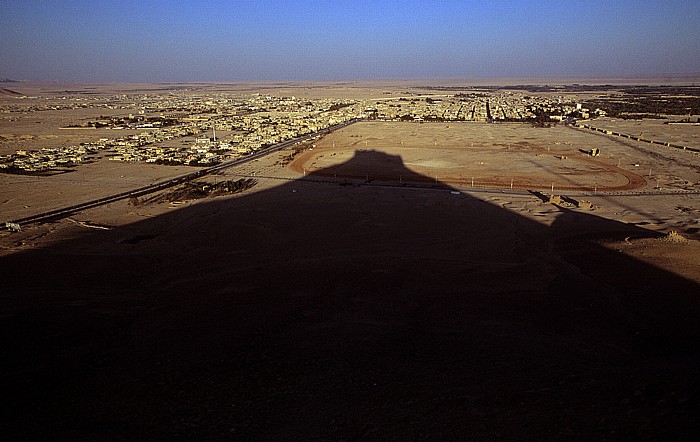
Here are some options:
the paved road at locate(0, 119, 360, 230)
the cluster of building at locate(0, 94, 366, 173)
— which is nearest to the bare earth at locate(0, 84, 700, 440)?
the paved road at locate(0, 119, 360, 230)

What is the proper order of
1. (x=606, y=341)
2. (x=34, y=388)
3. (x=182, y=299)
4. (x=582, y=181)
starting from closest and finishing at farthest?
(x=34, y=388)
(x=606, y=341)
(x=182, y=299)
(x=582, y=181)

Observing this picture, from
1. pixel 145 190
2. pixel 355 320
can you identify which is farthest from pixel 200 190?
pixel 355 320

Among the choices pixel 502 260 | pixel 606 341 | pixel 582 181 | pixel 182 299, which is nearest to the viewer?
pixel 606 341

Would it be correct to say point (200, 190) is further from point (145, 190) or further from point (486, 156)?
point (486, 156)

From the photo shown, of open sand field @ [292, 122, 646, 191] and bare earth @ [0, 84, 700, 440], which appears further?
open sand field @ [292, 122, 646, 191]

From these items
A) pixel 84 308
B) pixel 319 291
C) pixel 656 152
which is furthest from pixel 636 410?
pixel 656 152

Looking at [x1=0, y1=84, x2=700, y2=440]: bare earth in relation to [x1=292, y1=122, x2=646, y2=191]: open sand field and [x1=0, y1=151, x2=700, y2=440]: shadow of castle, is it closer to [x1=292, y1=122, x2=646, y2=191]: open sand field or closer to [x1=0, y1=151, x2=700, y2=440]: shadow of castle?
[x1=0, y1=151, x2=700, y2=440]: shadow of castle

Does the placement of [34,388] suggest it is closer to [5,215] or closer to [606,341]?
[606,341]

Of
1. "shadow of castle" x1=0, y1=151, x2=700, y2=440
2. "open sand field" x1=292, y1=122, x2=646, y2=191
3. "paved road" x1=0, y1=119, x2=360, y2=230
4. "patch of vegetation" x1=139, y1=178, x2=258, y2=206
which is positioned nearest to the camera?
"shadow of castle" x1=0, y1=151, x2=700, y2=440
